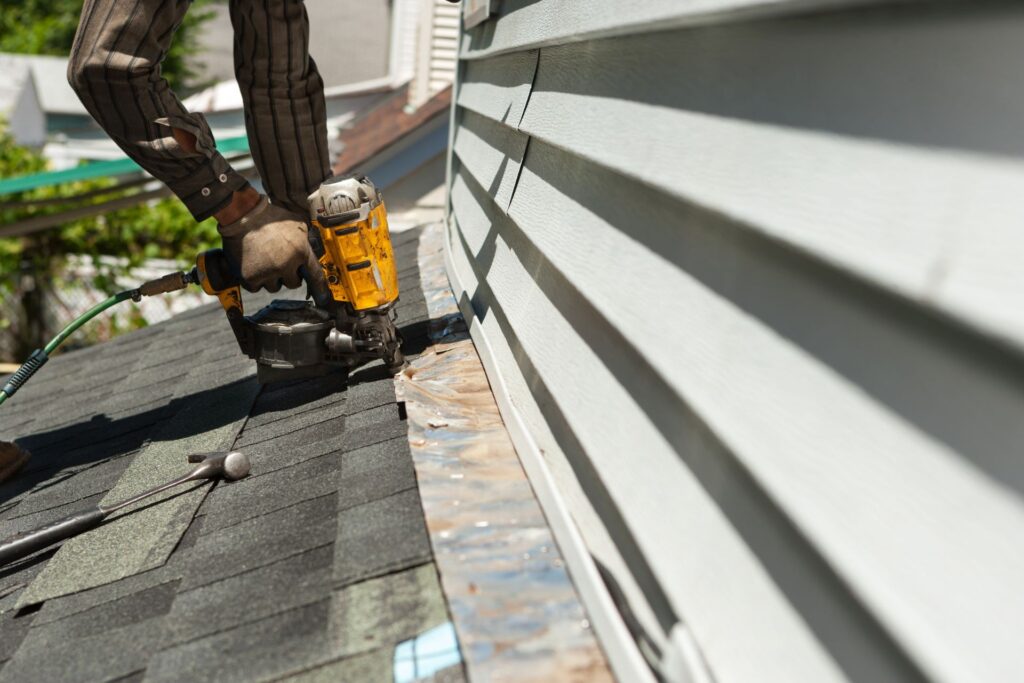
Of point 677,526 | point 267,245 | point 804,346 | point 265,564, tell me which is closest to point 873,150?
point 804,346

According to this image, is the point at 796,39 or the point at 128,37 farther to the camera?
the point at 128,37

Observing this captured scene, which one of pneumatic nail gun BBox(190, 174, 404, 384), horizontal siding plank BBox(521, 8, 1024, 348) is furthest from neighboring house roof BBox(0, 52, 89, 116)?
horizontal siding plank BBox(521, 8, 1024, 348)

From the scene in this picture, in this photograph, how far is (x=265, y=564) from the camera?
166 cm

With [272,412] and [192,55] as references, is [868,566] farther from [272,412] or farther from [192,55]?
[192,55]

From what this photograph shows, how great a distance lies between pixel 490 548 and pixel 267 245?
1.43m

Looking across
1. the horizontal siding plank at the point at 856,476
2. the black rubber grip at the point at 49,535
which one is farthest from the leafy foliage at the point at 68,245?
the horizontal siding plank at the point at 856,476

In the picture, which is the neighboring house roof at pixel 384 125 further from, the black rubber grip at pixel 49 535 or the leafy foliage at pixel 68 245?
the black rubber grip at pixel 49 535

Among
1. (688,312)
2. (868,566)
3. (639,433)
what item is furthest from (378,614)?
(868,566)

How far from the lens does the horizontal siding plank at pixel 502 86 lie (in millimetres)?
2662

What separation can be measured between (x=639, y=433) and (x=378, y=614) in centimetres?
46

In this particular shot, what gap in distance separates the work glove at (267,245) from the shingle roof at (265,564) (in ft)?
1.25

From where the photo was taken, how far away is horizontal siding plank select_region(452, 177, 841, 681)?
2.94 ft

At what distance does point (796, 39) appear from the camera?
100 centimetres

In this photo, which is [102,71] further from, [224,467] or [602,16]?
[602,16]
